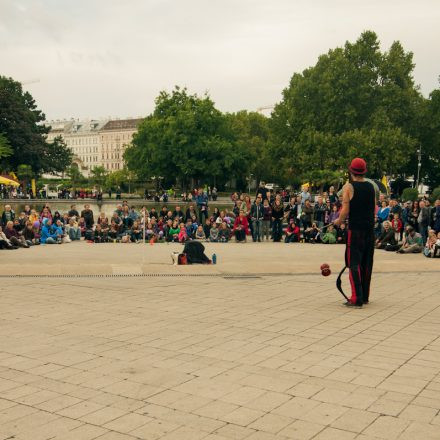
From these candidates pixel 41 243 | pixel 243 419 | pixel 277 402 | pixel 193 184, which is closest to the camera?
pixel 243 419

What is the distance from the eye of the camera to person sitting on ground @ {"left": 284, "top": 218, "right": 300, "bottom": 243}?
21125 mm

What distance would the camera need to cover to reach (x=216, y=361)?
5.77 m

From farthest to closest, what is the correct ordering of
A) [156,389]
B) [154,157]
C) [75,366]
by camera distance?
[154,157] < [75,366] < [156,389]

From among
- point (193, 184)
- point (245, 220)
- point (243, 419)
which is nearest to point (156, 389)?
point (243, 419)

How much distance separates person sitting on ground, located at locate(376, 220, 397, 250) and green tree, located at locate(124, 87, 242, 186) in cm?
4660

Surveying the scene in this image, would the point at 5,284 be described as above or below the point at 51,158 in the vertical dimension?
below

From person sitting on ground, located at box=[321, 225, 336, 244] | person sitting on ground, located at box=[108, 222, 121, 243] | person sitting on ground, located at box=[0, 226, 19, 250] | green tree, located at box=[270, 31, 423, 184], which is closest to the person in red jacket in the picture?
person sitting on ground, located at box=[321, 225, 336, 244]

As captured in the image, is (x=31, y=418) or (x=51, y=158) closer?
(x=31, y=418)

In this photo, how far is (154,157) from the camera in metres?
65.9

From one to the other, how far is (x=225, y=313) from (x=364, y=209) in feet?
7.99

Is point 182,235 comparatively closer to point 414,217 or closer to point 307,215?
point 307,215

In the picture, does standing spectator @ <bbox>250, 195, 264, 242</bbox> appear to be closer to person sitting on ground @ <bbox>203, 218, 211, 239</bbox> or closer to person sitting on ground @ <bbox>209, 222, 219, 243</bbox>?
person sitting on ground @ <bbox>209, 222, 219, 243</bbox>

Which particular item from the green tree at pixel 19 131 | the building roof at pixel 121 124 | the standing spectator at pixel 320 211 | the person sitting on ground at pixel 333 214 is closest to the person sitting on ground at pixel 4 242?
the standing spectator at pixel 320 211

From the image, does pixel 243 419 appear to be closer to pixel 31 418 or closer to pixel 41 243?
pixel 31 418
